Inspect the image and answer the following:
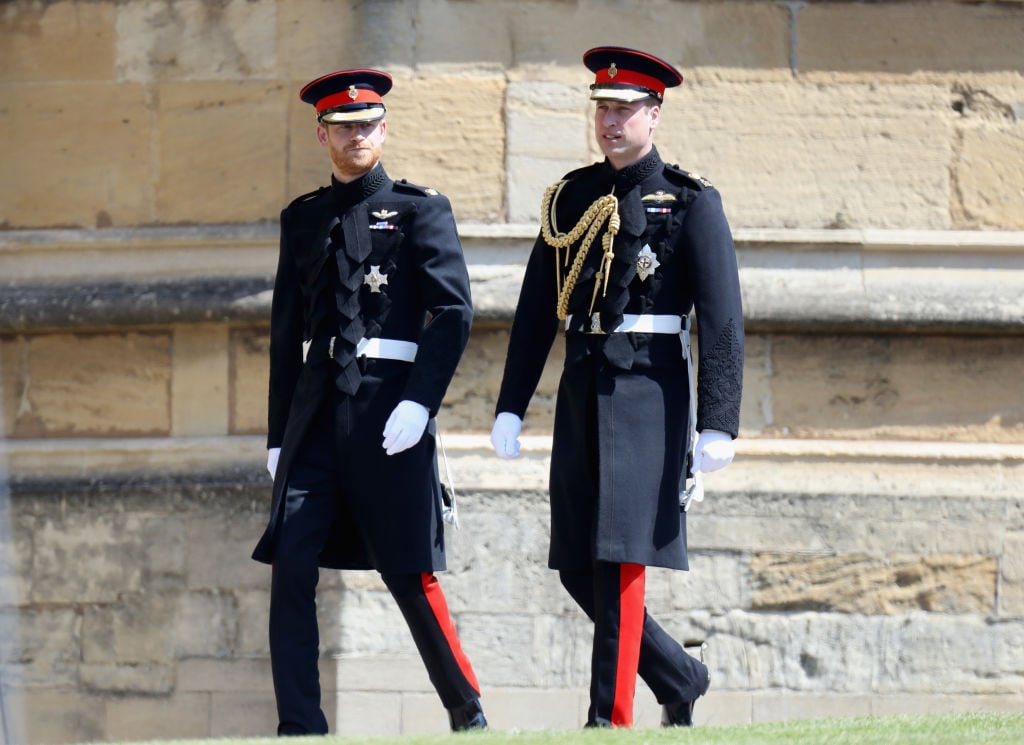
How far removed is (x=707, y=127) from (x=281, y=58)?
4.68 ft

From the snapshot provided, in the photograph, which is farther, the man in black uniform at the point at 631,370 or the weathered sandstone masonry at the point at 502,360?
the weathered sandstone masonry at the point at 502,360

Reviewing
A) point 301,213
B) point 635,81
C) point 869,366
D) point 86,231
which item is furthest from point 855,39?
point 86,231

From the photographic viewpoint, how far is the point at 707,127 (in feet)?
22.3

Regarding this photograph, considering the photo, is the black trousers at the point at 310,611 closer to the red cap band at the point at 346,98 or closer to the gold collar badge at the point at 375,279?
the gold collar badge at the point at 375,279

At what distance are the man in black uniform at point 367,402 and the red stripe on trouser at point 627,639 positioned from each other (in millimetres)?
456

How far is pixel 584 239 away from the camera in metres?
5.34

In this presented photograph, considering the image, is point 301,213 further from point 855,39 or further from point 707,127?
point 855,39

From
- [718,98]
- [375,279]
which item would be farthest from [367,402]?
[718,98]

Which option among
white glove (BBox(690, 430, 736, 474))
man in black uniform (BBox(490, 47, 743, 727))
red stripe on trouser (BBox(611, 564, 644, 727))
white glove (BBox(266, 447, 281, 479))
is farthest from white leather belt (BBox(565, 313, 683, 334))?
white glove (BBox(266, 447, 281, 479))

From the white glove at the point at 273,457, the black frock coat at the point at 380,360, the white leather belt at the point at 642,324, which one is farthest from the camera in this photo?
the white glove at the point at 273,457

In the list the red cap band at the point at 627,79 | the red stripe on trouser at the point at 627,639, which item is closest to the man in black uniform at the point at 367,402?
the red stripe on trouser at the point at 627,639

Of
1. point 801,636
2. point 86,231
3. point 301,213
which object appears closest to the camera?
point 301,213

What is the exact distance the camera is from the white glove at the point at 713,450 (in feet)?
16.9

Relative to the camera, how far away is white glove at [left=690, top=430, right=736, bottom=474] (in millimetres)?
5137
